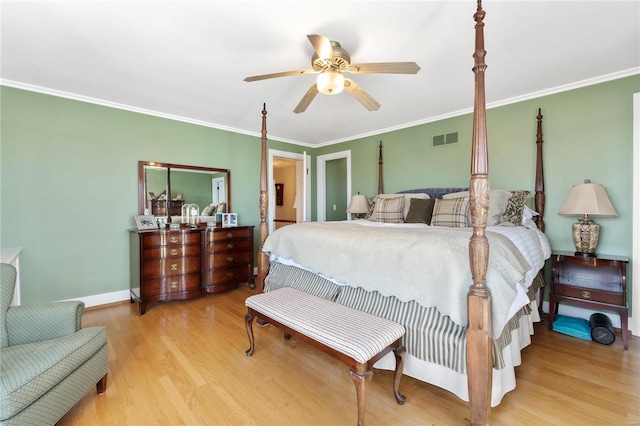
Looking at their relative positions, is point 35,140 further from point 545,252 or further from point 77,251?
point 545,252

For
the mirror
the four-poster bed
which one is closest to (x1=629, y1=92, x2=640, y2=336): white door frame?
the four-poster bed

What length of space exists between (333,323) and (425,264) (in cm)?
66

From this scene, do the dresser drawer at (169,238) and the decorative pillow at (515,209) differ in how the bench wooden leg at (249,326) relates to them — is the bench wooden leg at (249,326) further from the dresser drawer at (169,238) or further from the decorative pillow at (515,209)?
the decorative pillow at (515,209)

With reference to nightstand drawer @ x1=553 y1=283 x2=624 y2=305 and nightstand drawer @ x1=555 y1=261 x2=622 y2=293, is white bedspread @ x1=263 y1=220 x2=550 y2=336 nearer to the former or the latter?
nightstand drawer @ x1=553 y1=283 x2=624 y2=305

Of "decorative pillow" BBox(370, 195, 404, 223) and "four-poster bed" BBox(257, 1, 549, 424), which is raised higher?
"decorative pillow" BBox(370, 195, 404, 223)

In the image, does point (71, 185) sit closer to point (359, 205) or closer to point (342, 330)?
point (342, 330)

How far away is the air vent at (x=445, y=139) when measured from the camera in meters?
3.66

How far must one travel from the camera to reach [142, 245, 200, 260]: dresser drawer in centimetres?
313

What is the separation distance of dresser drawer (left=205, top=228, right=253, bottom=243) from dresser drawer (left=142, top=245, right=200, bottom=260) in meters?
0.20

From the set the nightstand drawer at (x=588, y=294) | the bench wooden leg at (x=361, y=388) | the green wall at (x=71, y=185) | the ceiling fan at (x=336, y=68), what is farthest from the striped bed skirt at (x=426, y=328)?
the green wall at (x=71, y=185)

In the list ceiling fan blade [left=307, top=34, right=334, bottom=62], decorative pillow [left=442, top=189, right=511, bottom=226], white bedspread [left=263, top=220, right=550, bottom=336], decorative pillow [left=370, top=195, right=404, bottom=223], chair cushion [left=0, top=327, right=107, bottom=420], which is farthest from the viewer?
decorative pillow [left=370, top=195, right=404, bottom=223]

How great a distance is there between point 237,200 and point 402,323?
339 centimetres

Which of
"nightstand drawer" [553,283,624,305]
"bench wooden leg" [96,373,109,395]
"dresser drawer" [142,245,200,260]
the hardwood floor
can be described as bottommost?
the hardwood floor

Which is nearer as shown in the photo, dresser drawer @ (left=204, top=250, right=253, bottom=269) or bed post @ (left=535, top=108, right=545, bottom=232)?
bed post @ (left=535, top=108, right=545, bottom=232)
